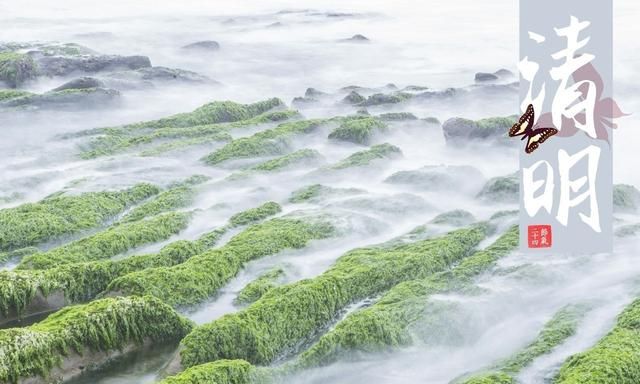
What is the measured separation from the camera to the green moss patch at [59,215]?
11.3 meters

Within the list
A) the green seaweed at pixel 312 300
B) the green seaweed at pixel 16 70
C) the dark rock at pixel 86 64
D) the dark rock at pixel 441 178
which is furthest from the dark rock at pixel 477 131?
the green seaweed at pixel 16 70

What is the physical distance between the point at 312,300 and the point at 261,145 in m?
7.36

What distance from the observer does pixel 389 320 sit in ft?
28.7

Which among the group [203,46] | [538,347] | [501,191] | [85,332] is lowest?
[538,347]

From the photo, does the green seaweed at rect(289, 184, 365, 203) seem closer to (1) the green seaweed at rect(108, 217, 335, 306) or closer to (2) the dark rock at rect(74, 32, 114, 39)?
(1) the green seaweed at rect(108, 217, 335, 306)

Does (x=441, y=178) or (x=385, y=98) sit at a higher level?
(x=385, y=98)

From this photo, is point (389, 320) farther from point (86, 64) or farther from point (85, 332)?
point (86, 64)

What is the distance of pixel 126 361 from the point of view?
811 cm

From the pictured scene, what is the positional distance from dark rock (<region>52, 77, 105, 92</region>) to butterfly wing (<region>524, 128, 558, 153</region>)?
14454 millimetres

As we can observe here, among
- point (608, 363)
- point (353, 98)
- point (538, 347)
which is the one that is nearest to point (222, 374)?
point (538, 347)

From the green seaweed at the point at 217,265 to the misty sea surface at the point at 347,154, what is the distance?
0.16m

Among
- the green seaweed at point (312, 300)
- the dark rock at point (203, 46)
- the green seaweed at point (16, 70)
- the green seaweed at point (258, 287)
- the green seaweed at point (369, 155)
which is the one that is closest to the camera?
the green seaweed at point (312, 300)

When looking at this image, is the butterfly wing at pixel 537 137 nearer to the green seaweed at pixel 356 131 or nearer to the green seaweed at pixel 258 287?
the green seaweed at pixel 258 287

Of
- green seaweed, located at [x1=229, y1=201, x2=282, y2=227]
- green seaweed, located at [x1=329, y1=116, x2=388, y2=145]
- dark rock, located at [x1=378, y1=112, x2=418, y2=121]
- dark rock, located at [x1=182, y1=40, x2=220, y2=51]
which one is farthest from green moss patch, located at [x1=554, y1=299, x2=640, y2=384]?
dark rock, located at [x1=182, y1=40, x2=220, y2=51]
